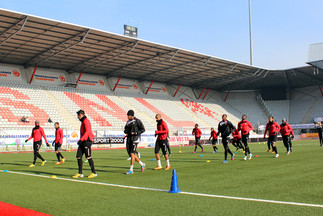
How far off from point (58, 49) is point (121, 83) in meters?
16.1

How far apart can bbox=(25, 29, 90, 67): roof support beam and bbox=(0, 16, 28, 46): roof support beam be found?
5002 millimetres

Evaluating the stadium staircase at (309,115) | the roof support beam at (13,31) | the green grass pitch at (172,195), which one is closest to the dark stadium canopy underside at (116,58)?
the roof support beam at (13,31)

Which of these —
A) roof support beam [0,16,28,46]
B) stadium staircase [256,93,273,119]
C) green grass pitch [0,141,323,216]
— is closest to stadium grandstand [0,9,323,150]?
roof support beam [0,16,28,46]

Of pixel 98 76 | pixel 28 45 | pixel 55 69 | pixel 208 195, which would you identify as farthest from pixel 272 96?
pixel 208 195

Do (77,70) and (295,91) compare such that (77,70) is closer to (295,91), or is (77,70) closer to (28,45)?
(28,45)

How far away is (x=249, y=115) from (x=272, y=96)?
5.97 metres

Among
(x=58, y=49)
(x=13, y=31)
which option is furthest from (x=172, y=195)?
(x=58, y=49)

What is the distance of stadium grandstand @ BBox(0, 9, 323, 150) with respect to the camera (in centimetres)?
3209

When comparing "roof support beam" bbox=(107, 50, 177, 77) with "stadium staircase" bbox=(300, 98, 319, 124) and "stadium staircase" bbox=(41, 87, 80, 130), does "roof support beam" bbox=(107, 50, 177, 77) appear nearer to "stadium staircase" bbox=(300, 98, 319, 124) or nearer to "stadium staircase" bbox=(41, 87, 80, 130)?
"stadium staircase" bbox=(41, 87, 80, 130)

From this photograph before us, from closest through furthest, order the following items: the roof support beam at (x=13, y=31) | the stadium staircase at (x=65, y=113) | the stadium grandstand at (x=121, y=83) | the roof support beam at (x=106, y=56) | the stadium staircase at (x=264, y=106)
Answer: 1. the roof support beam at (x=13, y=31)
2. the stadium grandstand at (x=121, y=83)
3. the roof support beam at (x=106, y=56)
4. the stadium staircase at (x=65, y=113)
5. the stadium staircase at (x=264, y=106)

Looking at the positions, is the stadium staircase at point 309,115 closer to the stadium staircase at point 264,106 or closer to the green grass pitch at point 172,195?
the stadium staircase at point 264,106

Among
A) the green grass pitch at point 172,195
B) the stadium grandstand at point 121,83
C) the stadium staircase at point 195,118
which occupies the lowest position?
the green grass pitch at point 172,195

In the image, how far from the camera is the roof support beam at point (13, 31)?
26797 mm

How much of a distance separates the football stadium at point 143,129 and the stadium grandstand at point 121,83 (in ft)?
0.61
